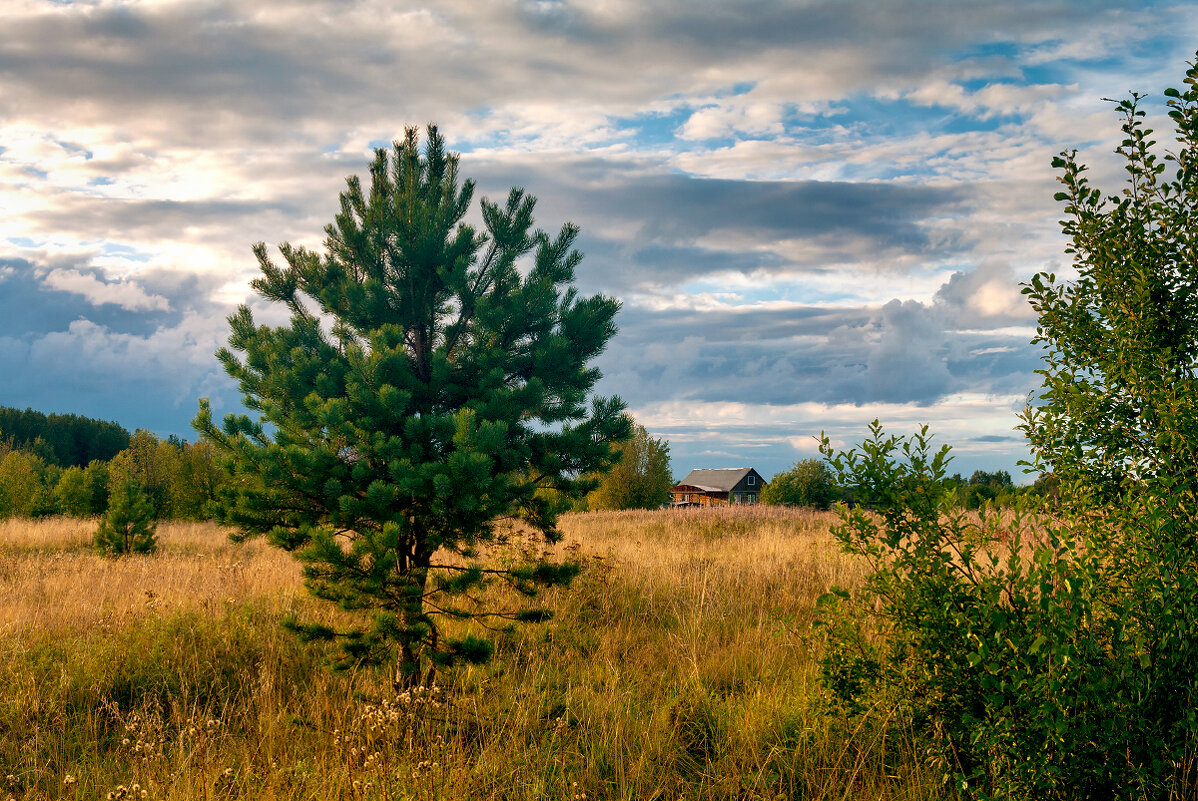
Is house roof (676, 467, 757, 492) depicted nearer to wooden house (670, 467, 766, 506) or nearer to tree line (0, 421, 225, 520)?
wooden house (670, 467, 766, 506)

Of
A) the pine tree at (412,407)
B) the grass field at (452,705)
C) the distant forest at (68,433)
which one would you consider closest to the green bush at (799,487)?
the grass field at (452,705)

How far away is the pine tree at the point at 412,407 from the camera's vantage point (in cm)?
502

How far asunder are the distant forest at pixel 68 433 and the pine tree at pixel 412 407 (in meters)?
91.7

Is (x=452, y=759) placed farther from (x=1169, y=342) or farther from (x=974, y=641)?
(x=1169, y=342)

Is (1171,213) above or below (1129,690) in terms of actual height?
above

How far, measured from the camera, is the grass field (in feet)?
13.1

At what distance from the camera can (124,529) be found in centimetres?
1381

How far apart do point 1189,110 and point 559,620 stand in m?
6.82

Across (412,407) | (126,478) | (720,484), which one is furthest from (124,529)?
(720,484)

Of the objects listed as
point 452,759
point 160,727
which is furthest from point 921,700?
point 160,727

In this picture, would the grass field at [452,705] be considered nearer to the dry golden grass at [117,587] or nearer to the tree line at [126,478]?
the dry golden grass at [117,587]

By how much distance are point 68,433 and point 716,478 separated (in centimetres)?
7685

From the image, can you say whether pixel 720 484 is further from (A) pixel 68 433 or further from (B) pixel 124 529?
(A) pixel 68 433

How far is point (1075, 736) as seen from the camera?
3.21 m
